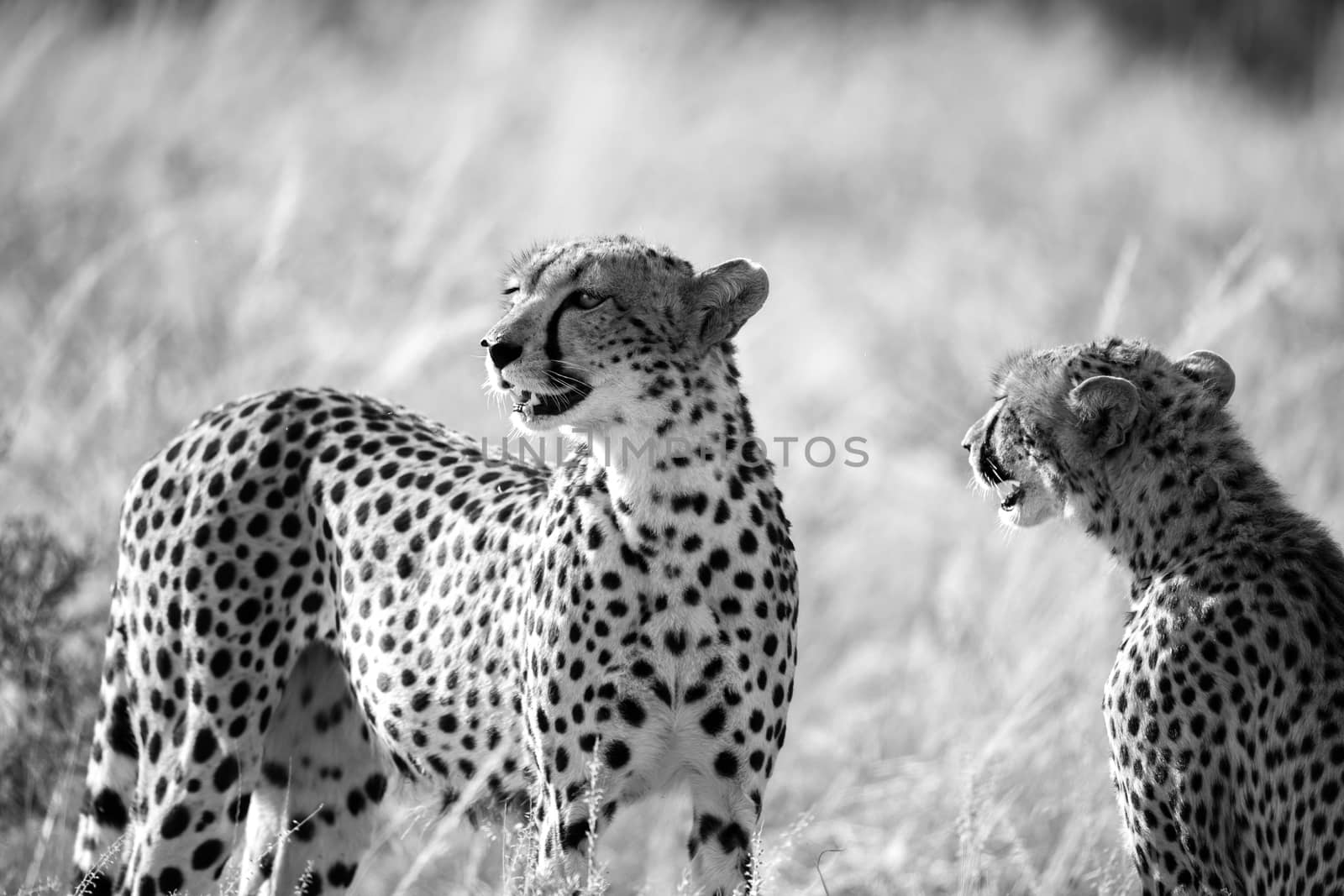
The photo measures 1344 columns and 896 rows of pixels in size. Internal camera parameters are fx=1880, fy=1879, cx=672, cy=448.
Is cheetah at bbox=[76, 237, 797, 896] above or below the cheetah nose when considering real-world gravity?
below

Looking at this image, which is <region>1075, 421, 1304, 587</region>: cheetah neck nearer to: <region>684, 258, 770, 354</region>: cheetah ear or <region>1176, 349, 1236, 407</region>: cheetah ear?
<region>1176, 349, 1236, 407</region>: cheetah ear

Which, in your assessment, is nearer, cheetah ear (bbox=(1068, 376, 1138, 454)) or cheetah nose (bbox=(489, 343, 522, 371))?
cheetah nose (bbox=(489, 343, 522, 371))

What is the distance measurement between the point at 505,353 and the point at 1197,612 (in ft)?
4.58

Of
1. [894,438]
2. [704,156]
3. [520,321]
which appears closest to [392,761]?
[520,321]

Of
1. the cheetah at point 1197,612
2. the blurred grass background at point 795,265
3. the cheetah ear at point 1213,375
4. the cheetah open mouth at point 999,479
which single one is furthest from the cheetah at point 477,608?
the cheetah ear at point 1213,375

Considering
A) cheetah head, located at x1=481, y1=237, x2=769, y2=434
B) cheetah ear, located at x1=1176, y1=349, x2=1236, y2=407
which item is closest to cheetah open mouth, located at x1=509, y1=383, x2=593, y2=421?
cheetah head, located at x1=481, y1=237, x2=769, y2=434

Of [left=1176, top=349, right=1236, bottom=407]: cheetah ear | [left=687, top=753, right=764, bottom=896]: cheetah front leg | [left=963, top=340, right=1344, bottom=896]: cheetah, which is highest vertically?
[left=1176, top=349, right=1236, bottom=407]: cheetah ear

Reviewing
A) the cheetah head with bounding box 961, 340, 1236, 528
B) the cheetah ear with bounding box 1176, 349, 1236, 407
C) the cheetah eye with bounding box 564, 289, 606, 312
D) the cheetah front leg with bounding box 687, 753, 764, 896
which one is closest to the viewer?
the cheetah front leg with bounding box 687, 753, 764, 896

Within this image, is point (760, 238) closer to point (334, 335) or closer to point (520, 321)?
point (334, 335)

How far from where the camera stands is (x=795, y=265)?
1105cm

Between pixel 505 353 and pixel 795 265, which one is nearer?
pixel 505 353

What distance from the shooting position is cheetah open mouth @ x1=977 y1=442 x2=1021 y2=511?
3.93m

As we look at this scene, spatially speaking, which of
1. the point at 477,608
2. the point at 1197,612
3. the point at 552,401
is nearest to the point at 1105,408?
the point at 1197,612

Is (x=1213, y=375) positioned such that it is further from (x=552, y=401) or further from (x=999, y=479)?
(x=552, y=401)
